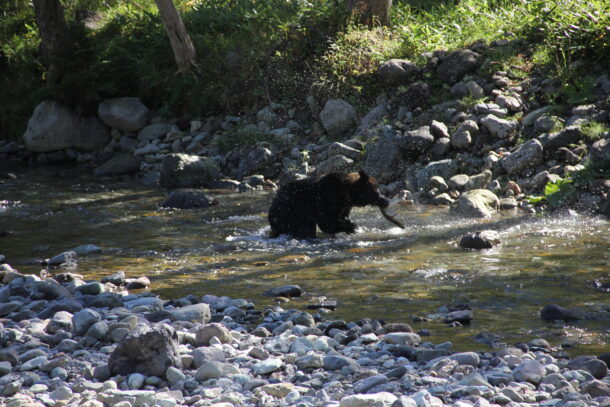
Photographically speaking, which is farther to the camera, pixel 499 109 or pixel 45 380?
pixel 499 109

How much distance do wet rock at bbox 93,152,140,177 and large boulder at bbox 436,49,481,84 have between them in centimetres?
707

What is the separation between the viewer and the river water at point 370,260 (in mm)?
6340

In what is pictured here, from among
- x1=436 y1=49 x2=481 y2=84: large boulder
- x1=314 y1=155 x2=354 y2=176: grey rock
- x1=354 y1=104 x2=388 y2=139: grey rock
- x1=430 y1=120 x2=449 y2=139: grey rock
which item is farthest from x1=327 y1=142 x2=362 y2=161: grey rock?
x1=436 y1=49 x2=481 y2=84: large boulder

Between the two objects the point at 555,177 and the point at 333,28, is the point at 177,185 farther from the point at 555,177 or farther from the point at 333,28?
the point at 555,177

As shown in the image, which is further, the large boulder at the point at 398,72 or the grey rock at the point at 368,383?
the large boulder at the point at 398,72

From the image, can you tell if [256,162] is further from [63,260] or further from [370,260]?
[370,260]

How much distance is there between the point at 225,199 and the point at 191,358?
8091mm

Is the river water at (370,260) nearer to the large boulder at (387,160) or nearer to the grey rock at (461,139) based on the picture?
the large boulder at (387,160)

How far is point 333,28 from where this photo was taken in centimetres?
1672

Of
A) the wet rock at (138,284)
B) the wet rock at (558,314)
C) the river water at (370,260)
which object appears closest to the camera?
the wet rock at (558,314)

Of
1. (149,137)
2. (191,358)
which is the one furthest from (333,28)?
(191,358)

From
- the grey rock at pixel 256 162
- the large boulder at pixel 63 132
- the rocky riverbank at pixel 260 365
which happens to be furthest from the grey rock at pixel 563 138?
the large boulder at pixel 63 132

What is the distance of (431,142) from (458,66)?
6.46 ft

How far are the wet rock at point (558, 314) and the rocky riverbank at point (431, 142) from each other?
14.5 feet
